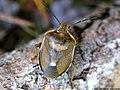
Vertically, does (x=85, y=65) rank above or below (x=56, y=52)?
A: below

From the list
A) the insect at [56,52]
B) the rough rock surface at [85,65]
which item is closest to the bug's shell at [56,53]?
the insect at [56,52]

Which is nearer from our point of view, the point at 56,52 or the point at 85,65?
the point at 56,52

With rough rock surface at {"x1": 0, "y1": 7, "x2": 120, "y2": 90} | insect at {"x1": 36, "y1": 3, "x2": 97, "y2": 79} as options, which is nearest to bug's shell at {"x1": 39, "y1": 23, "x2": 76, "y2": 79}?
insect at {"x1": 36, "y1": 3, "x2": 97, "y2": 79}

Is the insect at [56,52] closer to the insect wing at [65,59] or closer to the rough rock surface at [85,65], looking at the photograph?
the insect wing at [65,59]

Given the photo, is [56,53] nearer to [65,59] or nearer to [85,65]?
[65,59]

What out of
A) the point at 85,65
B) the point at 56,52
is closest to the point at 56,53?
the point at 56,52

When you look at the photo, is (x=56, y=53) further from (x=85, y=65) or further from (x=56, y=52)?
(x=85, y=65)

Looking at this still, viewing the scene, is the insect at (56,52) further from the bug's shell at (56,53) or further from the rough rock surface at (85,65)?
the rough rock surface at (85,65)

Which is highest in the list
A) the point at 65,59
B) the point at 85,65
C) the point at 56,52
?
the point at 56,52
